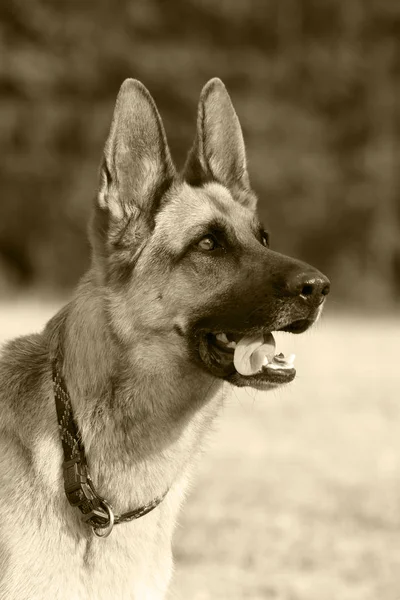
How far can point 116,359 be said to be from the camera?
3602 millimetres

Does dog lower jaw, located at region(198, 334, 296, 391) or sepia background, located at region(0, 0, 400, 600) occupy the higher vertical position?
dog lower jaw, located at region(198, 334, 296, 391)

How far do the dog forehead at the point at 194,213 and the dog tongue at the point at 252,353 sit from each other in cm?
49

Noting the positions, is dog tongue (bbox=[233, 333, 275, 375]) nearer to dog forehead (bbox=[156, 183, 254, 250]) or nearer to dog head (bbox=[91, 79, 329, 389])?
dog head (bbox=[91, 79, 329, 389])

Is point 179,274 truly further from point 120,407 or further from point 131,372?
point 120,407

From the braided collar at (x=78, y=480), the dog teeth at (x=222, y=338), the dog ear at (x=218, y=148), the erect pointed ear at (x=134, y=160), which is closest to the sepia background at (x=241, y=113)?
the dog ear at (x=218, y=148)

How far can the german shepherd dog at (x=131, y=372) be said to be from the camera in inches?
135

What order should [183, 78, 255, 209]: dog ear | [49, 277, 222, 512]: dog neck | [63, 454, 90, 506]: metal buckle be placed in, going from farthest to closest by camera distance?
[183, 78, 255, 209]: dog ear
[49, 277, 222, 512]: dog neck
[63, 454, 90, 506]: metal buckle

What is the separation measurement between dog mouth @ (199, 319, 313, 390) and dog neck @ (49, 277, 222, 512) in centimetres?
9

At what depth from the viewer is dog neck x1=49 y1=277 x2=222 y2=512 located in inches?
140

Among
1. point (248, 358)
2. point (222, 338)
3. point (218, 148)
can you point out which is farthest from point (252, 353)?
point (218, 148)

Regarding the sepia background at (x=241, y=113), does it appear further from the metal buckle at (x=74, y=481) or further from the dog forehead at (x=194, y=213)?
the metal buckle at (x=74, y=481)

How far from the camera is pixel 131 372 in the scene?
11.8ft

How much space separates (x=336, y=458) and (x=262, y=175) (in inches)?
Answer: 636

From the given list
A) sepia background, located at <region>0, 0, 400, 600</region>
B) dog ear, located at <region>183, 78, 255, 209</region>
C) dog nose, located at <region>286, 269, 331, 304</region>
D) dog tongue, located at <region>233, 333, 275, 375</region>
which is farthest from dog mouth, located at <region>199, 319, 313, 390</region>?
sepia background, located at <region>0, 0, 400, 600</region>
